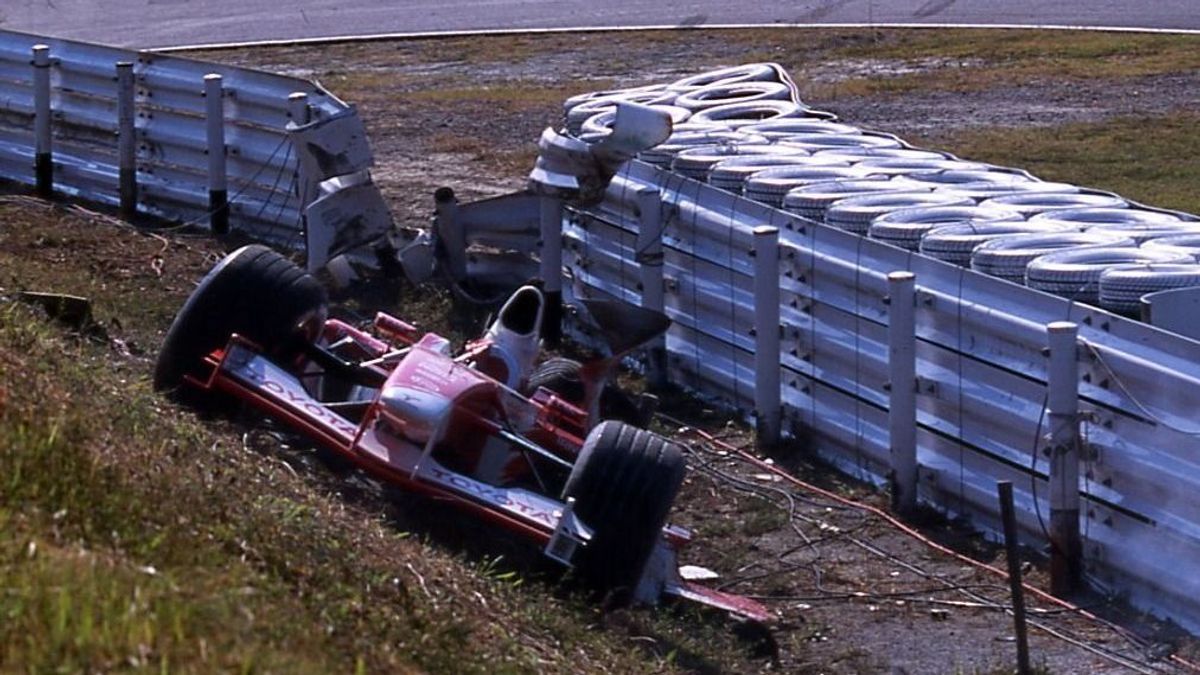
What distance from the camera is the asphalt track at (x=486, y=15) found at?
87.1 feet

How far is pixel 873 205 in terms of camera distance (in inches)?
380

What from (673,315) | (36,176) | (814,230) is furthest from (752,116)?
(36,176)

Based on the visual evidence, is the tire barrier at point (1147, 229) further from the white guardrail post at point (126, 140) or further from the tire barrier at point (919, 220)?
the white guardrail post at point (126, 140)

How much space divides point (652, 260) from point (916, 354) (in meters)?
2.28

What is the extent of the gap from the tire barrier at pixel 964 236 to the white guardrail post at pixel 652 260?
6.31 feet

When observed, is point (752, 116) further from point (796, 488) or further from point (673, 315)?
point (796, 488)

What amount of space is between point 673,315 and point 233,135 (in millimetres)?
4111

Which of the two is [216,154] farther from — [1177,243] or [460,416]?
[1177,243]

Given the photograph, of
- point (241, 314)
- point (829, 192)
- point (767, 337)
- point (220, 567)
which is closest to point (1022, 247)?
point (767, 337)

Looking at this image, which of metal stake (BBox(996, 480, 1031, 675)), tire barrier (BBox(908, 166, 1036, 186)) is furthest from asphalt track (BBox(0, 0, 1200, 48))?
metal stake (BBox(996, 480, 1031, 675))

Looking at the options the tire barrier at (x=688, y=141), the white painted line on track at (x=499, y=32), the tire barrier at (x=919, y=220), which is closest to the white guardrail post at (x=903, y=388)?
the tire barrier at (x=919, y=220)

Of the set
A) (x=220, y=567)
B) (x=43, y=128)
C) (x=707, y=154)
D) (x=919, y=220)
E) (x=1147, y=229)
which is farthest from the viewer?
(x=43, y=128)

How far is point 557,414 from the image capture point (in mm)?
8227

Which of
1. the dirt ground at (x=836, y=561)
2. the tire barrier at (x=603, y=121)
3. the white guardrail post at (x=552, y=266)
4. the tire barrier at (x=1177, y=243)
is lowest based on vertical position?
the dirt ground at (x=836, y=561)
